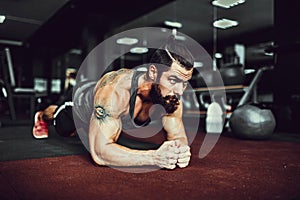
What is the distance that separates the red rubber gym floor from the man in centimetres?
8

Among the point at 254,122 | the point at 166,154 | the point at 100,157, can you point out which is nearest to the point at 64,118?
the point at 100,157

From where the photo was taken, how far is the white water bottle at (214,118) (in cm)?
316

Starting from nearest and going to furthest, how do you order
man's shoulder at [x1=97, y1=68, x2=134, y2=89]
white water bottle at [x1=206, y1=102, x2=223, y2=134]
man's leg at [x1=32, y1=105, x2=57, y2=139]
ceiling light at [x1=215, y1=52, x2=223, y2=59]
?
man's shoulder at [x1=97, y1=68, x2=134, y2=89] → man's leg at [x1=32, y1=105, x2=57, y2=139] → white water bottle at [x1=206, y1=102, x2=223, y2=134] → ceiling light at [x1=215, y1=52, x2=223, y2=59]

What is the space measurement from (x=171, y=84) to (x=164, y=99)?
87mm

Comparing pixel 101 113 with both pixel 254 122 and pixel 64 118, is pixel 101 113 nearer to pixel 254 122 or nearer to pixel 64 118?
pixel 64 118

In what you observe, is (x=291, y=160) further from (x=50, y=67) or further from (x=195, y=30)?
(x=50, y=67)

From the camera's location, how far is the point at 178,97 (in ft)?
4.05

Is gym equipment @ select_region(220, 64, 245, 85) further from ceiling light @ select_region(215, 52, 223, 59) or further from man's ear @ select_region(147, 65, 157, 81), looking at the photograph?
ceiling light @ select_region(215, 52, 223, 59)

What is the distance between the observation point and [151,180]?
111cm

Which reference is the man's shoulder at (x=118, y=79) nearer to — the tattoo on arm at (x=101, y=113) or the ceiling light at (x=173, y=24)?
the tattoo on arm at (x=101, y=113)

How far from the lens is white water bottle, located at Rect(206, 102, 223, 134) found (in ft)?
10.4

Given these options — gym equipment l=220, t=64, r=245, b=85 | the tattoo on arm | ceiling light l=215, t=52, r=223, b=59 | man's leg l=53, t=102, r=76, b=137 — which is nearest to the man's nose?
the tattoo on arm

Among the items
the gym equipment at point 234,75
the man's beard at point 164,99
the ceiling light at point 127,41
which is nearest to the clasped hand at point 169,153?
the man's beard at point 164,99

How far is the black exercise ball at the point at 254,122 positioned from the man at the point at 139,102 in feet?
4.53
